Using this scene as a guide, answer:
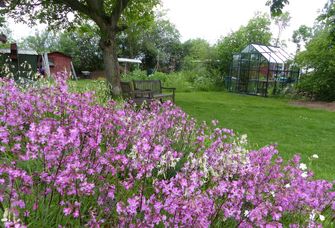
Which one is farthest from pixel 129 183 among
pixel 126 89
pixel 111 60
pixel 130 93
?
pixel 111 60

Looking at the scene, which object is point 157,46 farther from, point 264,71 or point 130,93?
point 130,93

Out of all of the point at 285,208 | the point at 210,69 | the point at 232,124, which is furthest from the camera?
the point at 210,69

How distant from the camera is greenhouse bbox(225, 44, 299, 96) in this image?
24.6m

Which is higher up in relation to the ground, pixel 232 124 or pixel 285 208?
pixel 285 208

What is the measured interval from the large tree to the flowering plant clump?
901cm

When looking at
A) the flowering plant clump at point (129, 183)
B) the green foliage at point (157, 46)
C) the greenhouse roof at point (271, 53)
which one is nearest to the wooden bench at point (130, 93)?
the flowering plant clump at point (129, 183)

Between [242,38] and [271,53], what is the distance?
7227 mm

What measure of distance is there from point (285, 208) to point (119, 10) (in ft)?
39.8

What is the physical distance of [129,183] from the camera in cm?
217

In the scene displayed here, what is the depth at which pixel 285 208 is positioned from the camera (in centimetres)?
284

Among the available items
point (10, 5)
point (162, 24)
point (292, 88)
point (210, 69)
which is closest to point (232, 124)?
point (10, 5)

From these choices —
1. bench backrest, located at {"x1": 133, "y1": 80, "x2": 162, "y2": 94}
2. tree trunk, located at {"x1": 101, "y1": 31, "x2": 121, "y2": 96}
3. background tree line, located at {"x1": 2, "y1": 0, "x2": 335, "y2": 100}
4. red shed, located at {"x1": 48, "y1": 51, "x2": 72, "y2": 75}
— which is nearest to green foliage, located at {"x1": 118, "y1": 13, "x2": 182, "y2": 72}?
background tree line, located at {"x1": 2, "y1": 0, "x2": 335, "y2": 100}

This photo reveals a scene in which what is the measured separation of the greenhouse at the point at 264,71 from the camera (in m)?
24.6

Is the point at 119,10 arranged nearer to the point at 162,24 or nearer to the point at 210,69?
the point at 210,69
